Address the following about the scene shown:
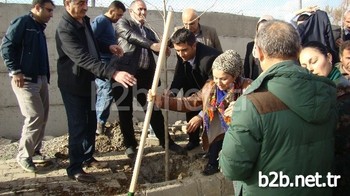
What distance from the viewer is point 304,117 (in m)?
1.79

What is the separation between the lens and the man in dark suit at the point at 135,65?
4.32 meters

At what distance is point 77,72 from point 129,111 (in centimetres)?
111

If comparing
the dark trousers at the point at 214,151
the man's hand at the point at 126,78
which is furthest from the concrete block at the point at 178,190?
the man's hand at the point at 126,78

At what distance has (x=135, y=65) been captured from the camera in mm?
4395

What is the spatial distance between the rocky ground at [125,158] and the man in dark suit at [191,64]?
0.54 m

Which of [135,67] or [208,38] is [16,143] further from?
[208,38]

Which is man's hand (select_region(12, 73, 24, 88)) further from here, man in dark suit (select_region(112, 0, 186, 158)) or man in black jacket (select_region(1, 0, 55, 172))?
man in dark suit (select_region(112, 0, 186, 158))

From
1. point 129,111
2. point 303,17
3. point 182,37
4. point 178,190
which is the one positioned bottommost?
point 178,190

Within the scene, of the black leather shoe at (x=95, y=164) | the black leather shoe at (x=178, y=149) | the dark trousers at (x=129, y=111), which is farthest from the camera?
the black leather shoe at (x=178, y=149)

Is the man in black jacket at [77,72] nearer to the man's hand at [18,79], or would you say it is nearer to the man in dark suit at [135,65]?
the man's hand at [18,79]

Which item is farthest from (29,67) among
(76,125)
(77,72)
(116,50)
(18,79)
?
(116,50)

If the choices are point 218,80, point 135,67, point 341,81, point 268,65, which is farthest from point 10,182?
point 341,81

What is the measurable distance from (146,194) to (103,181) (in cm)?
53

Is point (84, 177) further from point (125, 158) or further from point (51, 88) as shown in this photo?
point (51, 88)
